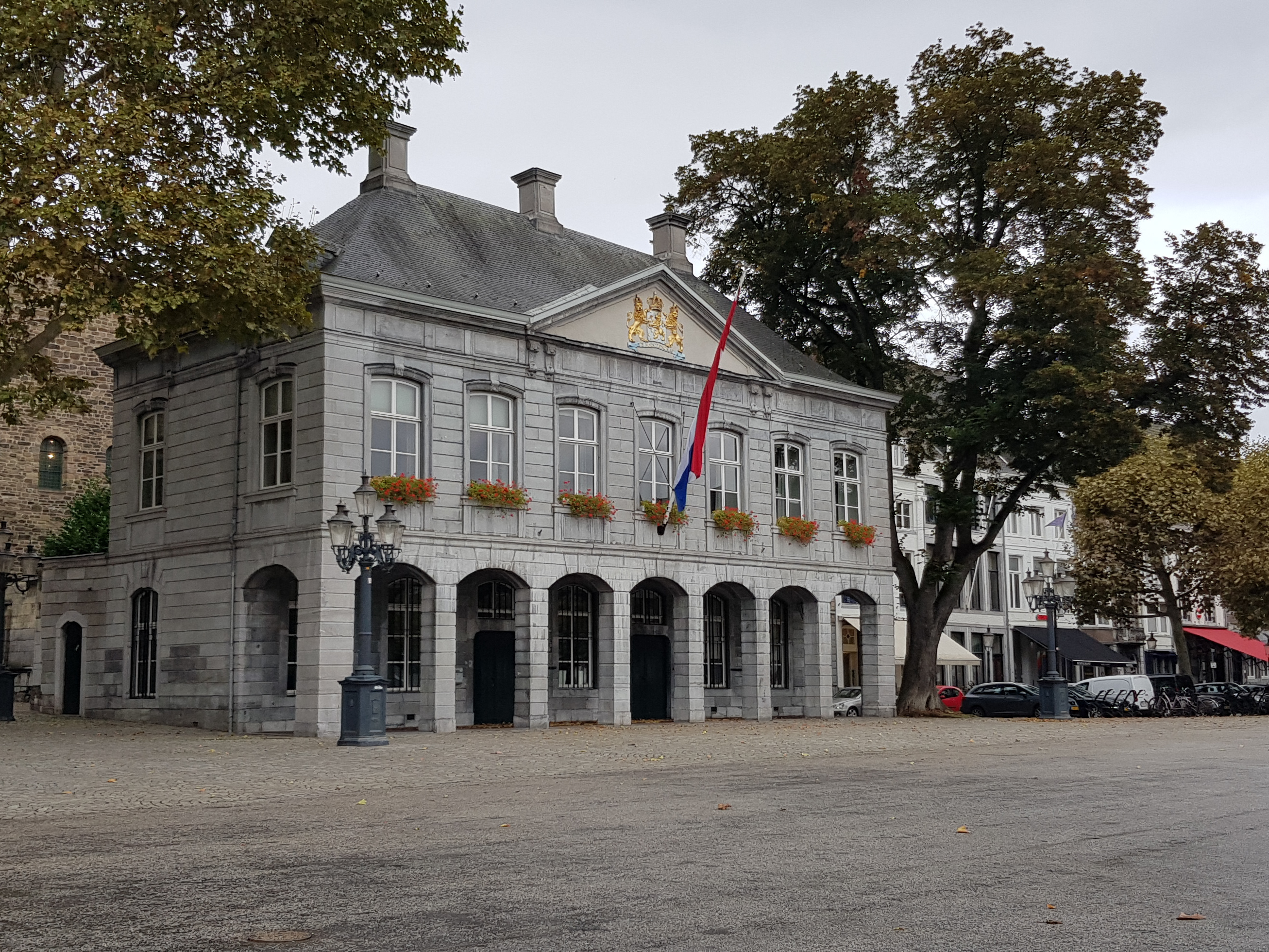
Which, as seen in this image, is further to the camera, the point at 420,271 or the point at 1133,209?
the point at 1133,209

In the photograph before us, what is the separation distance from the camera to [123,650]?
97.3 feet

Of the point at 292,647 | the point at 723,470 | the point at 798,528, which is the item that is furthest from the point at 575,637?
the point at 292,647

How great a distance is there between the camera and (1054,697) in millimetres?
35812

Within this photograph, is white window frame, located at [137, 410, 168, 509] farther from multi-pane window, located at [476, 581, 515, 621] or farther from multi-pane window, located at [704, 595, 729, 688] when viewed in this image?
multi-pane window, located at [704, 595, 729, 688]

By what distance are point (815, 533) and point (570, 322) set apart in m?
8.92

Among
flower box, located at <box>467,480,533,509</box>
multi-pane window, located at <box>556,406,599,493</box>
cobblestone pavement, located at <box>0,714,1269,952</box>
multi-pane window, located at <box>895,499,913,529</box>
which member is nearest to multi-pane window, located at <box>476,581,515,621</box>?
flower box, located at <box>467,480,533,509</box>

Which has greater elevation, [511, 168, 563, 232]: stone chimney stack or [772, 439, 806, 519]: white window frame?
[511, 168, 563, 232]: stone chimney stack

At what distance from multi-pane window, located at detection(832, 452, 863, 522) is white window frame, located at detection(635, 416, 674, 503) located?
5809mm

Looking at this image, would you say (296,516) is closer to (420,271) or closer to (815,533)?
(420,271)

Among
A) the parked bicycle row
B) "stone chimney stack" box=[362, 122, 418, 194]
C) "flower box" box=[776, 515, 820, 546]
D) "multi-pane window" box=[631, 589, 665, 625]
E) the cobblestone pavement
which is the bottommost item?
the parked bicycle row

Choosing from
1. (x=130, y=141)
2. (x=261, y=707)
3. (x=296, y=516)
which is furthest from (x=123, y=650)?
(x=130, y=141)

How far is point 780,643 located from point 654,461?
7.78 metres

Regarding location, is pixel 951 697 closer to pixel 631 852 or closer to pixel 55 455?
pixel 55 455

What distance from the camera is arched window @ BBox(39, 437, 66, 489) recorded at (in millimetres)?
41719
